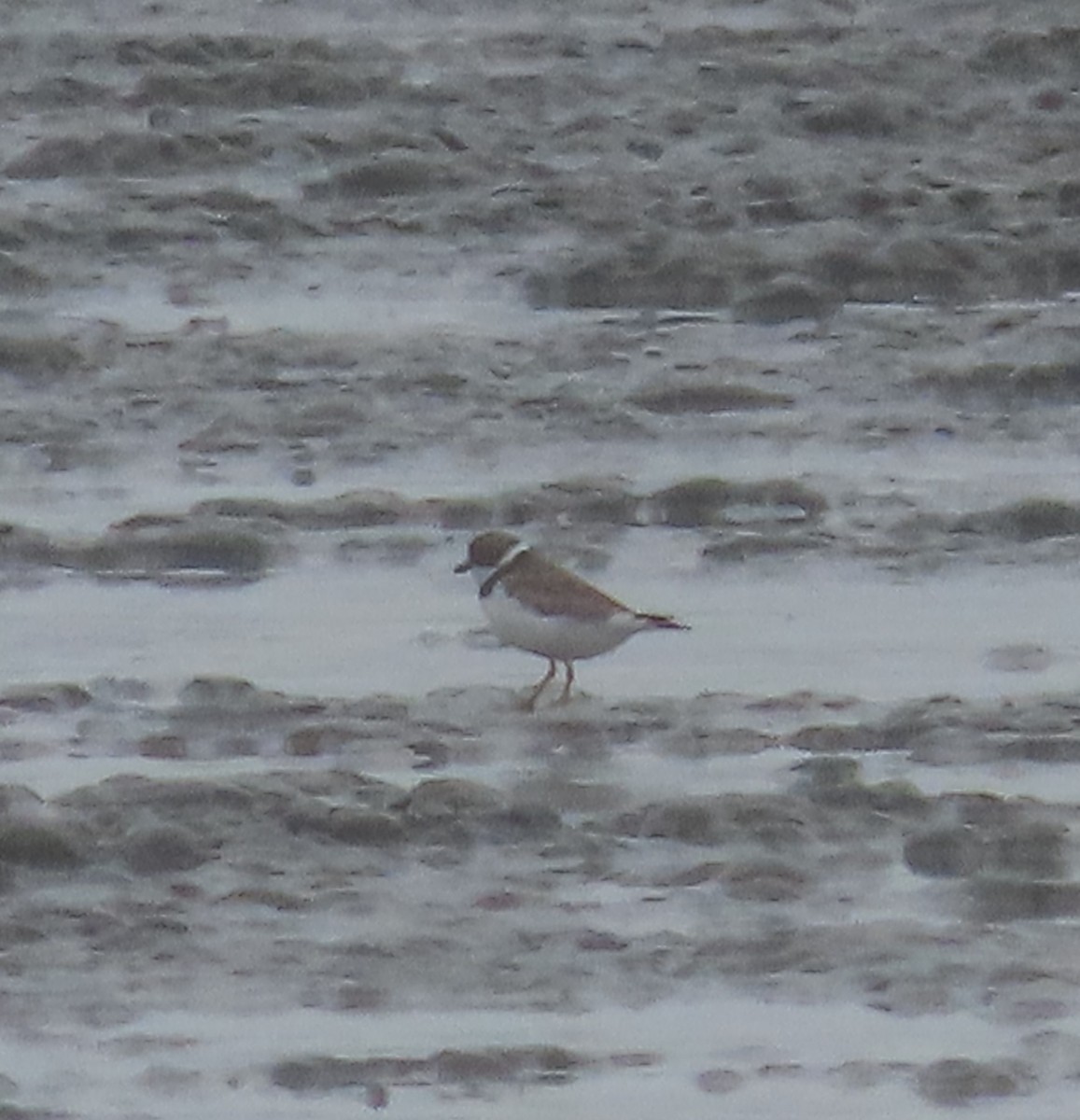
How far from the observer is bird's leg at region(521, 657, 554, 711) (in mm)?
5862

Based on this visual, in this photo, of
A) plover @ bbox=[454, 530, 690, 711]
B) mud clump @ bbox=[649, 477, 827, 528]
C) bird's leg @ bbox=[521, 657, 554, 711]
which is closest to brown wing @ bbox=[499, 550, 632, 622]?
plover @ bbox=[454, 530, 690, 711]

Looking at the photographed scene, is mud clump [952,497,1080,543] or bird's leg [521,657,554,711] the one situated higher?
mud clump [952,497,1080,543]

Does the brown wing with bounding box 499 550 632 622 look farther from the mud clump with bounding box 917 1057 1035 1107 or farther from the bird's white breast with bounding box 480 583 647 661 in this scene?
the mud clump with bounding box 917 1057 1035 1107

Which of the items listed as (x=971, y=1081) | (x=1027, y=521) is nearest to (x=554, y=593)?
(x=1027, y=521)

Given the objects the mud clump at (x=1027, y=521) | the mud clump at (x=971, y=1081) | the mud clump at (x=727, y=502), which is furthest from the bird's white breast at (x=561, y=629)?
the mud clump at (x=971, y=1081)

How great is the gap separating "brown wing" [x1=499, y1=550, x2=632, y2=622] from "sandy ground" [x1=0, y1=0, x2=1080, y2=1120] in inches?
5.5

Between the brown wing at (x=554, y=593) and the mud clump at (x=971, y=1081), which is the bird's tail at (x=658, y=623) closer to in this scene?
the brown wing at (x=554, y=593)

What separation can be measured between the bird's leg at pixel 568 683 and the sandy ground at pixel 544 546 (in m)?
0.03

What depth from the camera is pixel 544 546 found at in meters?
6.74

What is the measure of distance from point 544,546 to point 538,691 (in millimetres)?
834

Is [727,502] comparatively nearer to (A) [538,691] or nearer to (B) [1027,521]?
(B) [1027,521]

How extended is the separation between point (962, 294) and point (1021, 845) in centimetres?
356

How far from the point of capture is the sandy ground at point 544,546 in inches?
176

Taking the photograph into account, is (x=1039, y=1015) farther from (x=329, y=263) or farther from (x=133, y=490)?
(x=329, y=263)
